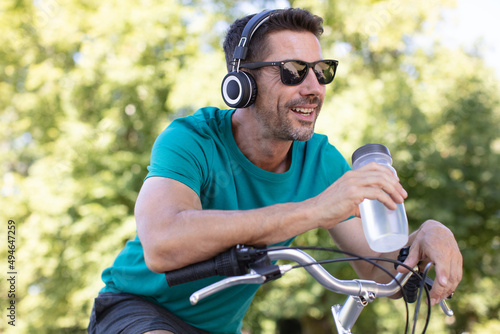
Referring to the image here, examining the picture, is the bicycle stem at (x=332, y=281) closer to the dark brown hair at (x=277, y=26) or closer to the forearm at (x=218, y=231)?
the forearm at (x=218, y=231)

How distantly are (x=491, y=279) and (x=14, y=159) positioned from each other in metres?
Result: 12.8

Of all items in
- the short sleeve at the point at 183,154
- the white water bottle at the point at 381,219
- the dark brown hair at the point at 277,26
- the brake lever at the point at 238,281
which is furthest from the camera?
the dark brown hair at the point at 277,26

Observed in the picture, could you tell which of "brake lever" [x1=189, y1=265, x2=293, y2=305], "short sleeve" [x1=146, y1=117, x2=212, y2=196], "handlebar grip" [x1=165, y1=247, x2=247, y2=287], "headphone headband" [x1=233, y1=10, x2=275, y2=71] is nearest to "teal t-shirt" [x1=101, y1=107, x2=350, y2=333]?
"short sleeve" [x1=146, y1=117, x2=212, y2=196]

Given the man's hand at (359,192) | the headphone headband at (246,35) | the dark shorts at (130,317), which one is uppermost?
the headphone headband at (246,35)

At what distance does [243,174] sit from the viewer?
2309 mm

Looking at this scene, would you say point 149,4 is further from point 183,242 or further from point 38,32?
point 183,242

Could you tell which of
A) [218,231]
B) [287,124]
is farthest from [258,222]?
[287,124]

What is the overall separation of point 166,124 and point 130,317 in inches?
332

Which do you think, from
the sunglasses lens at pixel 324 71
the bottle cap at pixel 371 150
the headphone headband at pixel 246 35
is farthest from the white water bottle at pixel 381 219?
the headphone headband at pixel 246 35

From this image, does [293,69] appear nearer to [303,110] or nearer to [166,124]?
[303,110]

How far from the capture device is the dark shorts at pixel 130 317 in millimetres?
2023

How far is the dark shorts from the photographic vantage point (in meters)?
2.02

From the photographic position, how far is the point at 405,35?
13.3 metres

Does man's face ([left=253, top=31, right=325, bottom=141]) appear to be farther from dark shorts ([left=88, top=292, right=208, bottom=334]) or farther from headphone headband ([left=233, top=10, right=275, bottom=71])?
dark shorts ([left=88, top=292, right=208, bottom=334])
